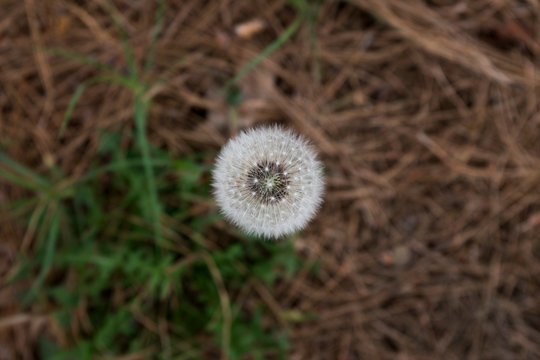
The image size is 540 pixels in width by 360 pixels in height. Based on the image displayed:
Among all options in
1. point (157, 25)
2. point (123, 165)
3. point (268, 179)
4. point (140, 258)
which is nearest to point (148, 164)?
point (123, 165)

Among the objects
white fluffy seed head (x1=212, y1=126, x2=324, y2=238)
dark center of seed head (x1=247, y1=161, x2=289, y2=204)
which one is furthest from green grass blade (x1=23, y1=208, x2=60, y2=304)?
dark center of seed head (x1=247, y1=161, x2=289, y2=204)

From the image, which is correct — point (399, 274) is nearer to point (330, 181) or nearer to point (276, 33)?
point (330, 181)

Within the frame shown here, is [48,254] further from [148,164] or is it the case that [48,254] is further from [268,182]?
[268,182]

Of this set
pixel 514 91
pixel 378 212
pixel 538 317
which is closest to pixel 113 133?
pixel 378 212

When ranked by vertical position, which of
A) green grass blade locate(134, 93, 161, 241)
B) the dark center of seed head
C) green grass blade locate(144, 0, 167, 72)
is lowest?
the dark center of seed head

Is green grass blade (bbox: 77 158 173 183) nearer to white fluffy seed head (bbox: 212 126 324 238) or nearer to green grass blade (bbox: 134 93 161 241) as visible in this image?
green grass blade (bbox: 134 93 161 241)
